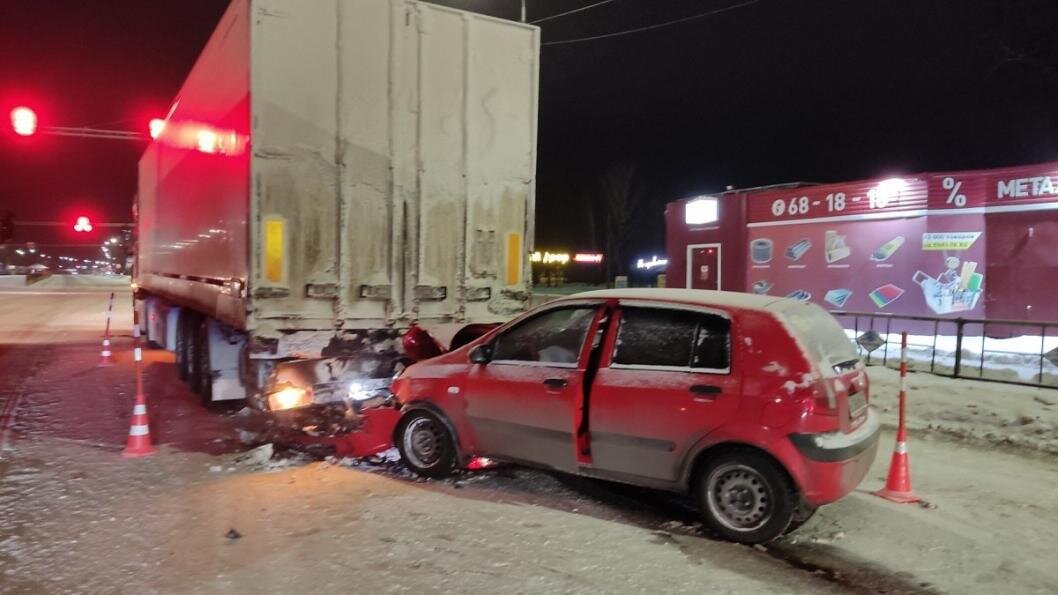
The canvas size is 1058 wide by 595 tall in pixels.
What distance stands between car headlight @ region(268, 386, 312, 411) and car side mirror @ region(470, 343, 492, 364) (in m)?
2.37

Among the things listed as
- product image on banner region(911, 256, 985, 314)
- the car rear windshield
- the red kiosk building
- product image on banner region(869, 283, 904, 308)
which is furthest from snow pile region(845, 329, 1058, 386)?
the car rear windshield

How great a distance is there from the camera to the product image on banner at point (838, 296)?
18188 millimetres

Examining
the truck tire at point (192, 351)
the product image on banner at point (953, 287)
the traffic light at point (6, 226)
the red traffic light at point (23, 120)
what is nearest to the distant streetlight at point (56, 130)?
the red traffic light at point (23, 120)

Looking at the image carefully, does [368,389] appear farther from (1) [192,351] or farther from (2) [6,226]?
(2) [6,226]

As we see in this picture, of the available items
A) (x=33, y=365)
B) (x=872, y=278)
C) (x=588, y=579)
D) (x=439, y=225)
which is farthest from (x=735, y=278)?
(x=588, y=579)

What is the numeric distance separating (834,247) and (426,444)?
48.9 ft

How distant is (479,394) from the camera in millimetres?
5859

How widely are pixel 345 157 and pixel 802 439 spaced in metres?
4.68

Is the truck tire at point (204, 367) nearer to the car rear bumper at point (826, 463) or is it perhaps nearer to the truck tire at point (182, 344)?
the truck tire at point (182, 344)

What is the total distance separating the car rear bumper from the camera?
461cm

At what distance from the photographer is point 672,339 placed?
5.17 metres

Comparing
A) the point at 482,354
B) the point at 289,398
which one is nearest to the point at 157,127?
the point at 289,398

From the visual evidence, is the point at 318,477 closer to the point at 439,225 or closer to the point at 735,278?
the point at 439,225

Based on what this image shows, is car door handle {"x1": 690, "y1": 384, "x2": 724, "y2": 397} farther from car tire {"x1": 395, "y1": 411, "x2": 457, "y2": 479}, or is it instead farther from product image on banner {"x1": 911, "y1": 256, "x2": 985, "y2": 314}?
product image on banner {"x1": 911, "y1": 256, "x2": 985, "y2": 314}
